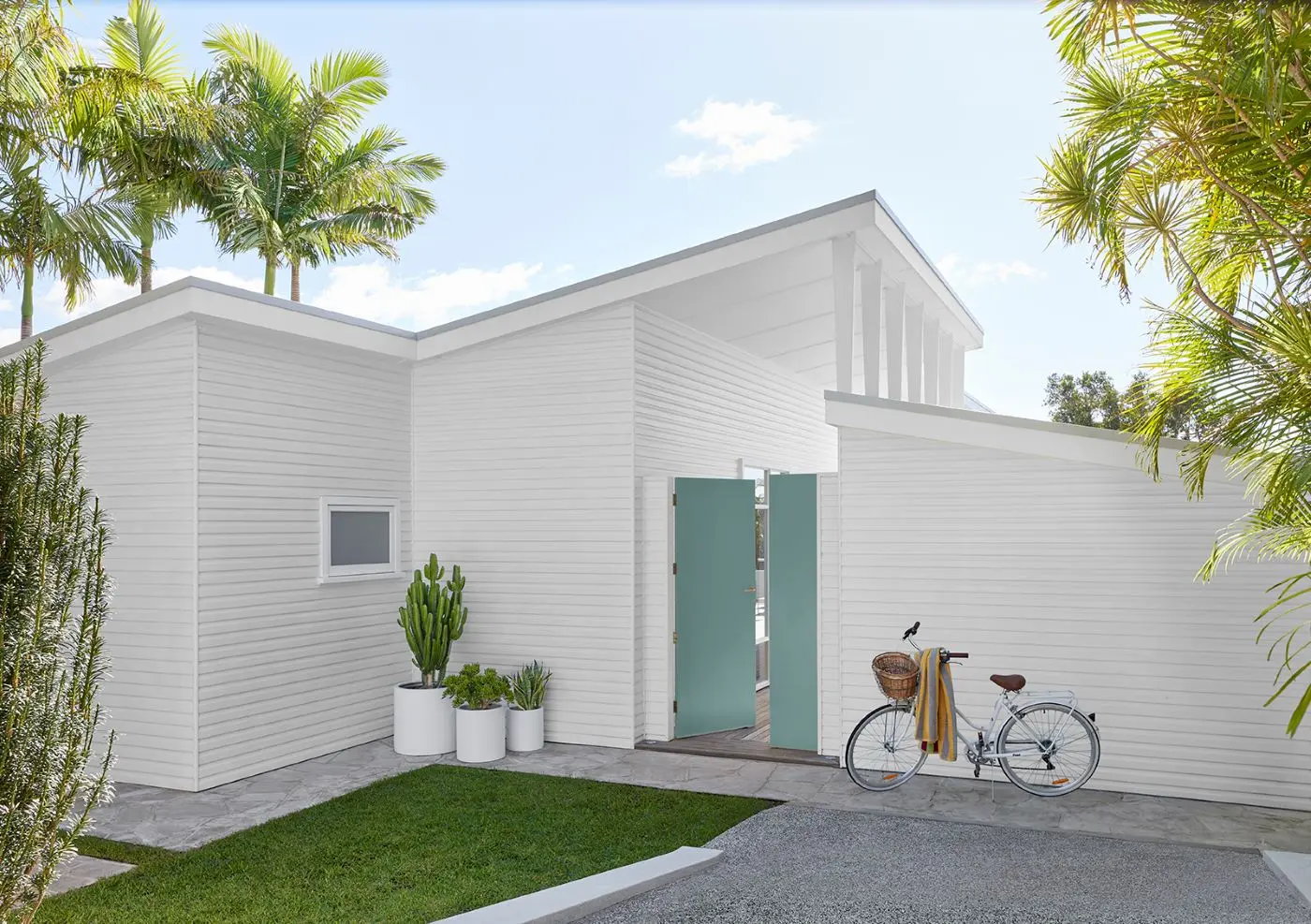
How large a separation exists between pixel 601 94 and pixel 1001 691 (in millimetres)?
Result: 24359

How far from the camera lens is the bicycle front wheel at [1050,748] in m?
5.98

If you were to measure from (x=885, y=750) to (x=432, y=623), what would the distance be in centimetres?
334

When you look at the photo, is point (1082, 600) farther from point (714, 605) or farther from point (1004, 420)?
point (714, 605)

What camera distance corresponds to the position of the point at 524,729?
7367 mm

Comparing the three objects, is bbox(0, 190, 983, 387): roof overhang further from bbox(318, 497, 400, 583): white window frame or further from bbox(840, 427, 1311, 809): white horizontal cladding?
bbox(840, 427, 1311, 809): white horizontal cladding

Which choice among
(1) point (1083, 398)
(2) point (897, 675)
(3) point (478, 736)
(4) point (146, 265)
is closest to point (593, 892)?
(2) point (897, 675)

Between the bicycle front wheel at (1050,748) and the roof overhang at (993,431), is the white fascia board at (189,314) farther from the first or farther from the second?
the bicycle front wheel at (1050,748)

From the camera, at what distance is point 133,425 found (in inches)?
263

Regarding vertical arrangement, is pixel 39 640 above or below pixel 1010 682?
above

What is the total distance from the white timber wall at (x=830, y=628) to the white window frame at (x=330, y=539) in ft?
11.2

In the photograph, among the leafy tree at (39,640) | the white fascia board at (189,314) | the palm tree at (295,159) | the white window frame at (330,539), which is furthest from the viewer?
the palm tree at (295,159)

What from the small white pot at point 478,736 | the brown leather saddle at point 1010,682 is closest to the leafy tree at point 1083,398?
the brown leather saddle at point 1010,682

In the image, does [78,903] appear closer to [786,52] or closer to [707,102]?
[786,52]

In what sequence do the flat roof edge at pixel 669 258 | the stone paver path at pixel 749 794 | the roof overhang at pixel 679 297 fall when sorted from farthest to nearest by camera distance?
the flat roof edge at pixel 669 258, the roof overhang at pixel 679 297, the stone paver path at pixel 749 794
